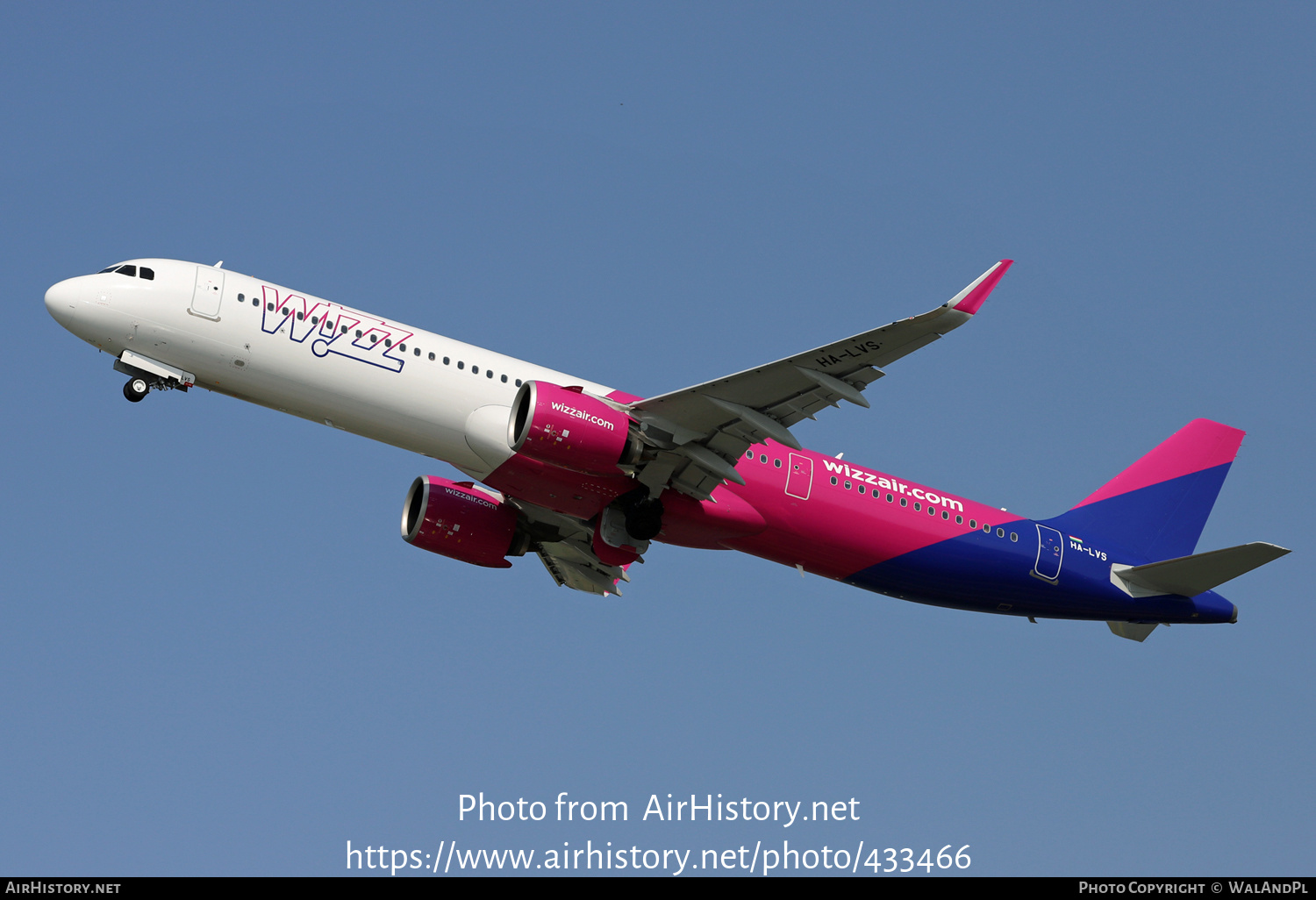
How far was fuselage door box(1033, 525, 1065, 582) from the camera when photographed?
31.6m

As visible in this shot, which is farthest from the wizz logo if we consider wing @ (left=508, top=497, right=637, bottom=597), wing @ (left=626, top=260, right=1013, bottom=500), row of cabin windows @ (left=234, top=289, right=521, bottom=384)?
wing @ (left=508, top=497, right=637, bottom=597)

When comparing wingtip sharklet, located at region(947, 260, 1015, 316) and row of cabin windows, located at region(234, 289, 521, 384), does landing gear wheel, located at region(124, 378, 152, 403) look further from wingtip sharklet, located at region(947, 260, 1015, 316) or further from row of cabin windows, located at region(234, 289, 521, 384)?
wingtip sharklet, located at region(947, 260, 1015, 316)

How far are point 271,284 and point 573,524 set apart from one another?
951 centimetres

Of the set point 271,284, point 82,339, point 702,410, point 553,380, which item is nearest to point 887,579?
point 702,410

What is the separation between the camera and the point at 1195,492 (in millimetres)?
34656

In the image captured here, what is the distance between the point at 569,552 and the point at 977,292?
14.9m

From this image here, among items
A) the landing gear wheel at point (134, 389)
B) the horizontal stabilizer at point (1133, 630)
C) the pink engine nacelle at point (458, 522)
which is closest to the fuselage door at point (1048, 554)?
the horizontal stabilizer at point (1133, 630)

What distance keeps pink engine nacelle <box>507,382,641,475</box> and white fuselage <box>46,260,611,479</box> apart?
108 centimetres

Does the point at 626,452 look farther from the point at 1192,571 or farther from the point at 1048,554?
the point at 1192,571

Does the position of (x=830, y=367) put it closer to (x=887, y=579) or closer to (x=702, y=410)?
(x=702, y=410)

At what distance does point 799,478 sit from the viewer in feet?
96.1

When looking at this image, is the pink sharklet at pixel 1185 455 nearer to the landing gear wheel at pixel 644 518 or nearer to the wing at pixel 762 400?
the wing at pixel 762 400

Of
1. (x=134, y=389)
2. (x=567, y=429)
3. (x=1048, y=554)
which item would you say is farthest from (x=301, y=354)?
(x=1048, y=554)

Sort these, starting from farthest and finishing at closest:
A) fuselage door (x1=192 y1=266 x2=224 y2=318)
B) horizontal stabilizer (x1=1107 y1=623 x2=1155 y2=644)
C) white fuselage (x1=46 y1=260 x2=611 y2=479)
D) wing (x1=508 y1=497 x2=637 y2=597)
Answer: horizontal stabilizer (x1=1107 y1=623 x2=1155 y2=644) < wing (x1=508 y1=497 x2=637 y2=597) < fuselage door (x1=192 y1=266 x2=224 y2=318) < white fuselage (x1=46 y1=260 x2=611 y2=479)
